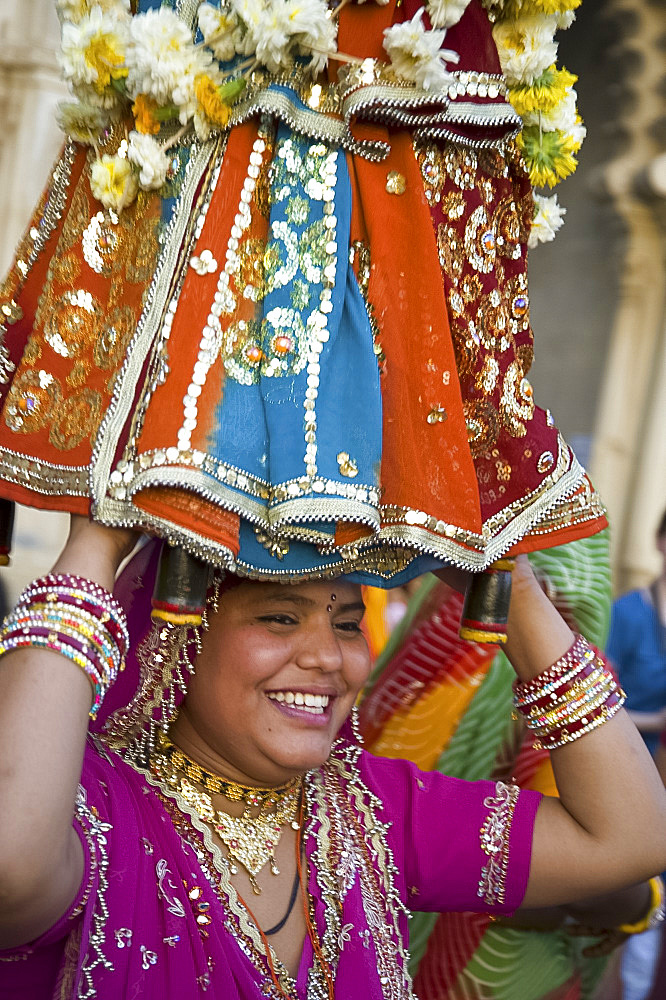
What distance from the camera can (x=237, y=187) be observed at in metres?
1.59

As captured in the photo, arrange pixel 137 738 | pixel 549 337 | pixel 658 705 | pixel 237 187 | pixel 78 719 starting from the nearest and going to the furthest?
pixel 78 719 < pixel 237 187 < pixel 137 738 < pixel 658 705 < pixel 549 337

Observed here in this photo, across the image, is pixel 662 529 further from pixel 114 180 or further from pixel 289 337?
pixel 114 180

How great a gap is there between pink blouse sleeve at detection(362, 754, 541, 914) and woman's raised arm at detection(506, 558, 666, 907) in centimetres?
4

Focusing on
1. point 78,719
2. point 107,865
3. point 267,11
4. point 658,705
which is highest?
point 267,11

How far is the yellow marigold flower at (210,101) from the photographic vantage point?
1563mm

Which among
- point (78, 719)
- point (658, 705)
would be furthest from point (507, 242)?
point (658, 705)

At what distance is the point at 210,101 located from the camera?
1565 millimetres

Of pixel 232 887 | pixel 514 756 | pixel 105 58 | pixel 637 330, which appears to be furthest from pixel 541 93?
pixel 637 330

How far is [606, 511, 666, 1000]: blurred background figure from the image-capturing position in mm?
3684

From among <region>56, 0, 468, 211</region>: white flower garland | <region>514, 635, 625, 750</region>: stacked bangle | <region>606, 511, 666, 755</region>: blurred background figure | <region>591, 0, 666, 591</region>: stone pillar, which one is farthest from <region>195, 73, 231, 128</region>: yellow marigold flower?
<region>591, 0, 666, 591</region>: stone pillar

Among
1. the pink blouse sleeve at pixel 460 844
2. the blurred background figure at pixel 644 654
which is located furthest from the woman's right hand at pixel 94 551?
the blurred background figure at pixel 644 654

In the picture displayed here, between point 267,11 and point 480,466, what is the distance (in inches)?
28.8

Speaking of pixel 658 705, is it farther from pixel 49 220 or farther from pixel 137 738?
pixel 49 220

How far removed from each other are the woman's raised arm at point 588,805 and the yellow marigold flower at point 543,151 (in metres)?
0.72
